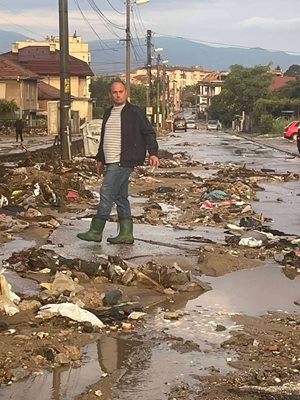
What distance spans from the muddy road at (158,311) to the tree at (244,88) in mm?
91408

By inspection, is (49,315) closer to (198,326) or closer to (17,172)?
(198,326)

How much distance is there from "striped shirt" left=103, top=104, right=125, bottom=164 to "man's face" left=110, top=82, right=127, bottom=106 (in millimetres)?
72

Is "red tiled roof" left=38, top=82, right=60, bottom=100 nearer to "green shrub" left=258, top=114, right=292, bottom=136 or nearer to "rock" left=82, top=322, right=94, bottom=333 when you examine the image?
"green shrub" left=258, top=114, right=292, bottom=136

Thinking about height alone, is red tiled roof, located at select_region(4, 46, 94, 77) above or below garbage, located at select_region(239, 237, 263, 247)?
above

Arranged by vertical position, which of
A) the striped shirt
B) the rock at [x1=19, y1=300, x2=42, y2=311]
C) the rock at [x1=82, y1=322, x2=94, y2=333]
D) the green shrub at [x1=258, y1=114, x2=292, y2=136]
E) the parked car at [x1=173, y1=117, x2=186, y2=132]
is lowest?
the parked car at [x1=173, y1=117, x2=186, y2=132]

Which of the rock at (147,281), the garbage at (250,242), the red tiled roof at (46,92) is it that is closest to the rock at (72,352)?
the rock at (147,281)

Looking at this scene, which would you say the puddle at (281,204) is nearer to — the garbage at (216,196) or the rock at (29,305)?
the garbage at (216,196)

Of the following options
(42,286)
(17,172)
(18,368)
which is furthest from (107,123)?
(17,172)

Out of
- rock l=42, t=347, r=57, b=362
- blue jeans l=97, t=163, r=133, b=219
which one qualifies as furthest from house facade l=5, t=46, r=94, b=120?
rock l=42, t=347, r=57, b=362

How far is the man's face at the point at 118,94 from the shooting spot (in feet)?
28.5

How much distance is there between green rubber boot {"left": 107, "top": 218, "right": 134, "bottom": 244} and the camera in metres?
9.09

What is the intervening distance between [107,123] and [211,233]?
8.38ft

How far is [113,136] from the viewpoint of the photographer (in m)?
8.88

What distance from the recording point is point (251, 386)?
4539 millimetres
